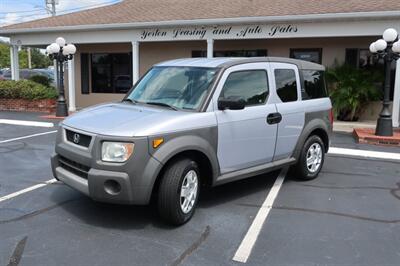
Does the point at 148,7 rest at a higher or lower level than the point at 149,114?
higher

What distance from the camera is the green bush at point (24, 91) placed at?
16406mm

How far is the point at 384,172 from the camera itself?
7.35m

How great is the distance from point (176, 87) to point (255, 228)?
1911 millimetres

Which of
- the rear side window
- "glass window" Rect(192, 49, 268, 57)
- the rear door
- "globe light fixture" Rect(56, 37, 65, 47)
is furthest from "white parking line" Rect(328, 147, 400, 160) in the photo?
"globe light fixture" Rect(56, 37, 65, 47)

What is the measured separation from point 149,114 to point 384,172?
4.63 m

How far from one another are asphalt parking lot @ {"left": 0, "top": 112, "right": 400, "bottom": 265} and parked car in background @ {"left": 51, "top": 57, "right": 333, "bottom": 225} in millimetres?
372

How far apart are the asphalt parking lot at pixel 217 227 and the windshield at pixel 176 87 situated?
4.24ft

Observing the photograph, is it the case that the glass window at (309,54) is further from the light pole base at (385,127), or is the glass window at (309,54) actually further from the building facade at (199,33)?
the light pole base at (385,127)

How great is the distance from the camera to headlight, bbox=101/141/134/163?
4195 millimetres

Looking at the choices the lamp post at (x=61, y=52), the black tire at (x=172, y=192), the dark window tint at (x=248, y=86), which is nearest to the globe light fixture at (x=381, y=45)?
the dark window tint at (x=248, y=86)

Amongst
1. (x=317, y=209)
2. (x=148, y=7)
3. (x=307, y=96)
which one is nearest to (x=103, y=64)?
(x=148, y=7)

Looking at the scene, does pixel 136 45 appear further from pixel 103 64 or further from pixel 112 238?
pixel 112 238

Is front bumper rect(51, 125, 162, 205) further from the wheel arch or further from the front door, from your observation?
the front door

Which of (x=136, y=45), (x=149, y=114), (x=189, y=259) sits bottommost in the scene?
(x=189, y=259)
